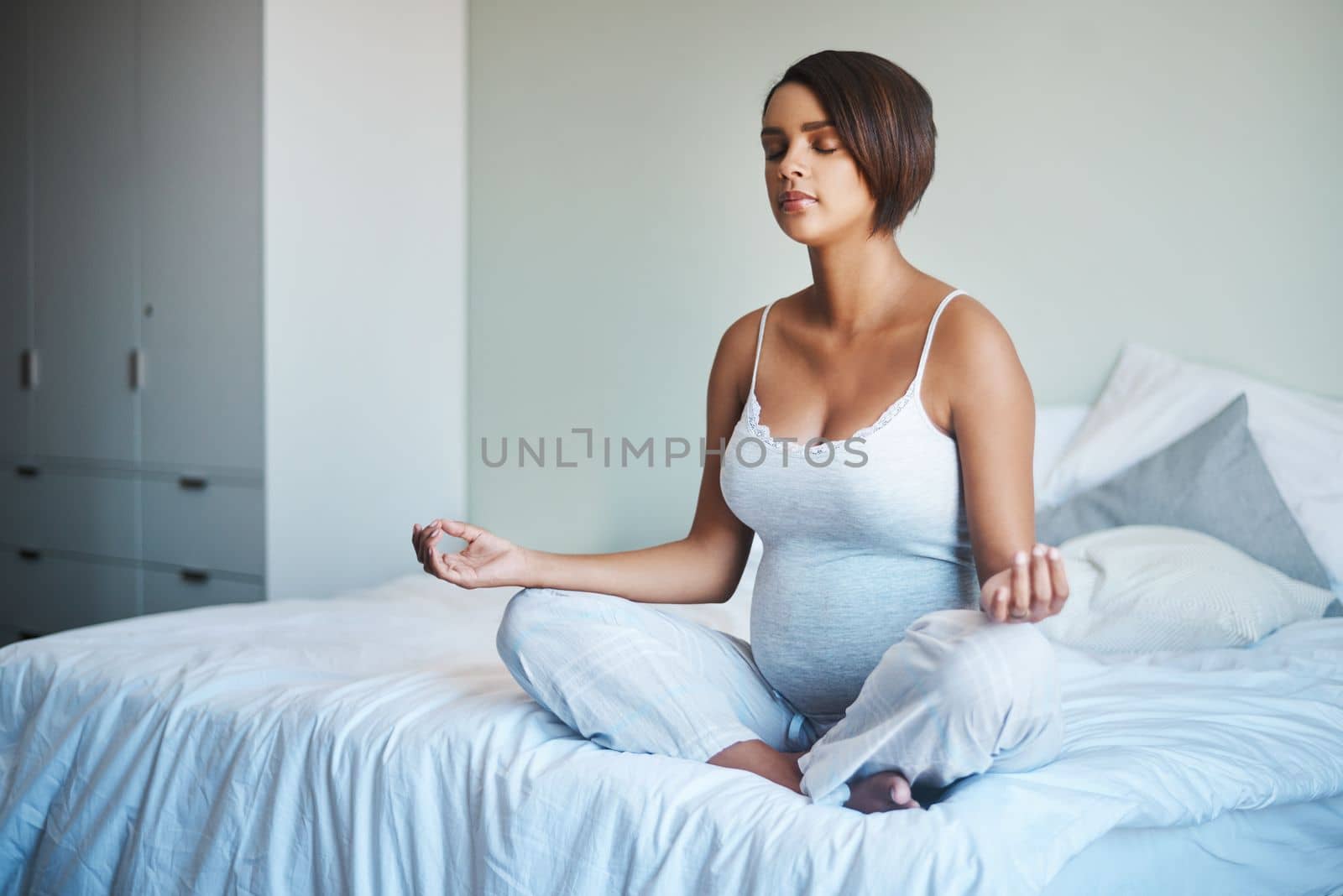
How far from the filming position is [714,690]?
50.8 inches

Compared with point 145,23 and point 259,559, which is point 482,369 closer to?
point 259,559

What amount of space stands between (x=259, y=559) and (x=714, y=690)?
2.03m

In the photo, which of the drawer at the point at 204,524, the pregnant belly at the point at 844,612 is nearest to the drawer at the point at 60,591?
the drawer at the point at 204,524

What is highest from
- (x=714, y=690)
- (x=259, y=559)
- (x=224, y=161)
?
(x=224, y=161)

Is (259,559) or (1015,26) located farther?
(259,559)

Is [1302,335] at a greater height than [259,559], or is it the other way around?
[1302,335]

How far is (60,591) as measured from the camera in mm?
3494

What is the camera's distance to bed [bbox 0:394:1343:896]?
1.05 metres

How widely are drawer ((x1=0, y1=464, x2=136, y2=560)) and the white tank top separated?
8.28ft

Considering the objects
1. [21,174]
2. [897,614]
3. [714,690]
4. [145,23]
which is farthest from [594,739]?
[21,174]

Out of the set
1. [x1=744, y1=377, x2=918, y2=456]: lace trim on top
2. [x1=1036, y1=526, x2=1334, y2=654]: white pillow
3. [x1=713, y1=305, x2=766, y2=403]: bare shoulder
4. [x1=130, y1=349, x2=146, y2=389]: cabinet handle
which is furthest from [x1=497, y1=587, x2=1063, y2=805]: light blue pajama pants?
[x1=130, y1=349, x2=146, y2=389]: cabinet handle

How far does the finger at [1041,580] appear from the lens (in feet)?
3.15

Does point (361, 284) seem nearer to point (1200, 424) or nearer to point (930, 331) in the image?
point (1200, 424)

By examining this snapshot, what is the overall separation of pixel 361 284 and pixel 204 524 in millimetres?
781
